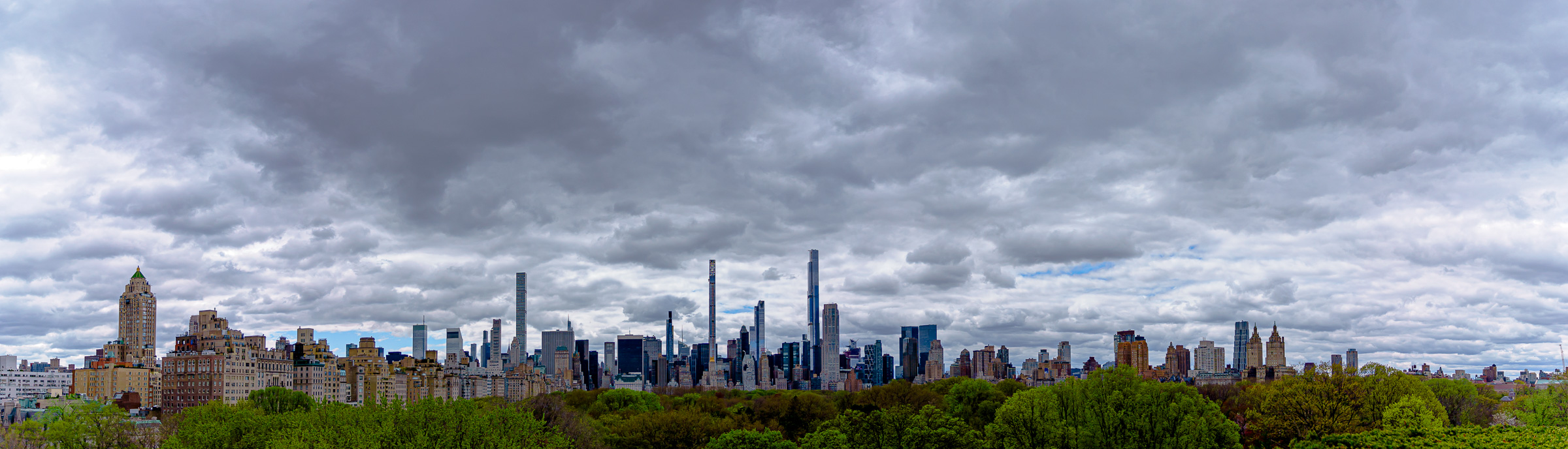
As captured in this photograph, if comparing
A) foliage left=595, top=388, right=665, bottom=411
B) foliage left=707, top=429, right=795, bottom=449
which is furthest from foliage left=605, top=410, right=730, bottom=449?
foliage left=595, top=388, right=665, bottom=411

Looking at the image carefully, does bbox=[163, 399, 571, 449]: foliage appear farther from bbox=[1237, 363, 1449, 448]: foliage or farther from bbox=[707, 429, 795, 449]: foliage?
bbox=[1237, 363, 1449, 448]: foliage

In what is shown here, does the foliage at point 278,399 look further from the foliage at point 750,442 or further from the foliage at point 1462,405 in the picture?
the foliage at point 1462,405

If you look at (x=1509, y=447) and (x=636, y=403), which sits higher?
(x=1509, y=447)

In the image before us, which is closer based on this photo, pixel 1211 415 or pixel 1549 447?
pixel 1549 447

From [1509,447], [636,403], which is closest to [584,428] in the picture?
[636,403]

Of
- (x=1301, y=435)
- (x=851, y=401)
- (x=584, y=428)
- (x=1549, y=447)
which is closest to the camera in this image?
(x=1549, y=447)

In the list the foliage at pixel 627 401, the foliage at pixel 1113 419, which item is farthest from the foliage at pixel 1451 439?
the foliage at pixel 627 401

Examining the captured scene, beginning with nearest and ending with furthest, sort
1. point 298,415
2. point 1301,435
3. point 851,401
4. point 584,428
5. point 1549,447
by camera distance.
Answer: point 1549,447, point 298,415, point 1301,435, point 584,428, point 851,401

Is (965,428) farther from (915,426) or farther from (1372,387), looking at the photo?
(1372,387)
